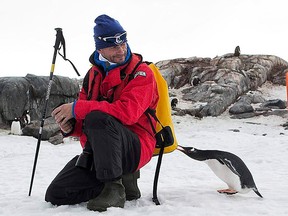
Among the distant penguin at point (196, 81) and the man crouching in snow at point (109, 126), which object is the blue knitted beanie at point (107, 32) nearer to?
the man crouching in snow at point (109, 126)

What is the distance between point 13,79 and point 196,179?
39.5 feet

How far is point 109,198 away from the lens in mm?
2949

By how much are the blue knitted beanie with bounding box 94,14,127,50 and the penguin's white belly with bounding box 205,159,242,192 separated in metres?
1.45

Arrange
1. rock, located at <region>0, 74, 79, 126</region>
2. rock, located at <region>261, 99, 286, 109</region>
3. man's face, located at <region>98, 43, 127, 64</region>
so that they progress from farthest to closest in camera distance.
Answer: rock, located at <region>261, 99, 286, 109</region>, rock, located at <region>0, 74, 79, 126</region>, man's face, located at <region>98, 43, 127, 64</region>

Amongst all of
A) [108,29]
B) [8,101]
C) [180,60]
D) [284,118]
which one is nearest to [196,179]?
[108,29]

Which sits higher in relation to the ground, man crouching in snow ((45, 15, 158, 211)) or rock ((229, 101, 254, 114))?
man crouching in snow ((45, 15, 158, 211))

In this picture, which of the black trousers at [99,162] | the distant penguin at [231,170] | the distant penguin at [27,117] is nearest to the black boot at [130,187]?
the black trousers at [99,162]

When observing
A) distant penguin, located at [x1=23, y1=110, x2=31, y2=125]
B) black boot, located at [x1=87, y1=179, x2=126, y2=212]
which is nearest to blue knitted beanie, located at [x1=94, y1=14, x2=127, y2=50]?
black boot, located at [x1=87, y1=179, x2=126, y2=212]

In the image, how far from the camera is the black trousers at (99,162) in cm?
287

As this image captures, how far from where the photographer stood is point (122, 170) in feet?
10.1

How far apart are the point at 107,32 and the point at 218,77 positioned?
21.8 m

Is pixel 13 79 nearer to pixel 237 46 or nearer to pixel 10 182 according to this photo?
pixel 10 182

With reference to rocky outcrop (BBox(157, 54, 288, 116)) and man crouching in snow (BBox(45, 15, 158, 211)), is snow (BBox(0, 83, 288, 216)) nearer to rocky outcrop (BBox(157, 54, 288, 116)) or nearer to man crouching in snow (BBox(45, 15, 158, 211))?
man crouching in snow (BBox(45, 15, 158, 211))

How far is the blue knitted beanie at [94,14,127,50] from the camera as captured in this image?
129 inches
